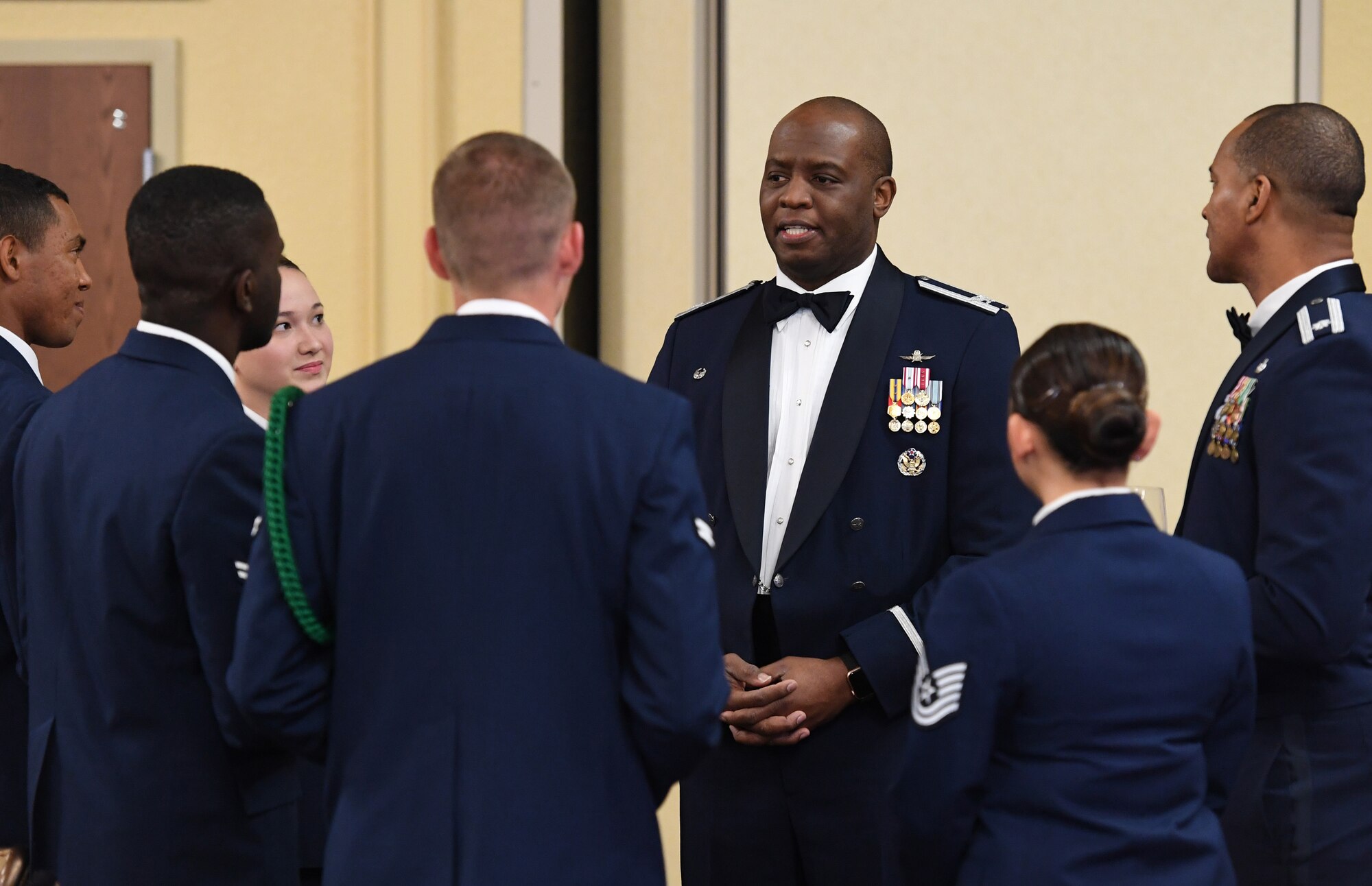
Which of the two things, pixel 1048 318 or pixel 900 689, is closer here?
pixel 900 689

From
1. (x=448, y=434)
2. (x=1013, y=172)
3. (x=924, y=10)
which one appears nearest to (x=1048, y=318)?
(x=1013, y=172)

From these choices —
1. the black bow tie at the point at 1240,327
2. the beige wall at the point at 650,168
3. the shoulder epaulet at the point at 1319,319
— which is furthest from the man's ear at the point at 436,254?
the beige wall at the point at 650,168

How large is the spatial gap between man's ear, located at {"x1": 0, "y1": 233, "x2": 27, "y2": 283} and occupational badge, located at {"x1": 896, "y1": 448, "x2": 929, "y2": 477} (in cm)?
156

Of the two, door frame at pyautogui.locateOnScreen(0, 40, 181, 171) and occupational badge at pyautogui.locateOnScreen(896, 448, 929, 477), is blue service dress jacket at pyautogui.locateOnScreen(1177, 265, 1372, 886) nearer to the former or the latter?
occupational badge at pyautogui.locateOnScreen(896, 448, 929, 477)

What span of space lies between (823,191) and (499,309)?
2.95 feet

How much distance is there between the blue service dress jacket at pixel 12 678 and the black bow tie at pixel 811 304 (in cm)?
120

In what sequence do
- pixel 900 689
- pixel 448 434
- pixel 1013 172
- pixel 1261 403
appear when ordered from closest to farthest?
pixel 448 434 < pixel 1261 403 < pixel 900 689 < pixel 1013 172

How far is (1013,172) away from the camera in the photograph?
3.75 meters

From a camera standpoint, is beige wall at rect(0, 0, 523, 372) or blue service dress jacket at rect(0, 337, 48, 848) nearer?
blue service dress jacket at rect(0, 337, 48, 848)

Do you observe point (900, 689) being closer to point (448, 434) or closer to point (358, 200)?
point (448, 434)

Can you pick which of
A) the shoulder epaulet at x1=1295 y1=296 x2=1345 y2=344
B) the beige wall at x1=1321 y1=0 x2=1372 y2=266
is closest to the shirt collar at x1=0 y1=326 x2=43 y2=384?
the shoulder epaulet at x1=1295 y1=296 x2=1345 y2=344

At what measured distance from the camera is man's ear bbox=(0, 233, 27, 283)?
2436 mm

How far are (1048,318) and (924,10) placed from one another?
0.89 m

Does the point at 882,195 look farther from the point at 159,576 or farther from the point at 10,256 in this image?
the point at 10,256
